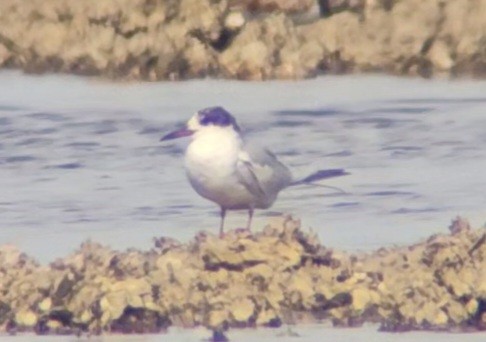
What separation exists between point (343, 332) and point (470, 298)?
1.76 ft

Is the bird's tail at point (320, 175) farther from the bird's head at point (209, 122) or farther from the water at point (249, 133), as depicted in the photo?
the bird's head at point (209, 122)

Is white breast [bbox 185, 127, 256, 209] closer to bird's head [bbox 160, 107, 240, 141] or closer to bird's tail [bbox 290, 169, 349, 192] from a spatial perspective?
bird's head [bbox 160, 107, 240, 141]

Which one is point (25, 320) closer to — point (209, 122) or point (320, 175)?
point (209, 122)

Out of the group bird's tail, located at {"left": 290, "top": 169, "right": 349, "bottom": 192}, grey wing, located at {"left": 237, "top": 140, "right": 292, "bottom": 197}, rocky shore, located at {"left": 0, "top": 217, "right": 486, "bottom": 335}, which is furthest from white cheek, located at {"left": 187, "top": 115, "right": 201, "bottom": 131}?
rocky shore, located at {"left": 0, "top": 217, "right": 486, "bottom": 335}

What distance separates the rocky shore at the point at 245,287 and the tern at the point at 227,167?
112 centimetres

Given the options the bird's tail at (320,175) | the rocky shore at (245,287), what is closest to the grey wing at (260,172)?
the bird's tail at (320,175)

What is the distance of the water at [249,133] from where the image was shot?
9.50m

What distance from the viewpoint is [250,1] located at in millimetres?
16594

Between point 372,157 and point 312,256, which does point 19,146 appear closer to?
point 372,157

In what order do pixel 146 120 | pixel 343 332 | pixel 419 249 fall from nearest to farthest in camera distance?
pixel 343 332 → pixel 419 249 → pixel 146 120

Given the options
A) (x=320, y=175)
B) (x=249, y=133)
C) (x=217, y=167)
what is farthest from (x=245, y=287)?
(x=249, y=133)

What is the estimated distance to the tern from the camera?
353 inches

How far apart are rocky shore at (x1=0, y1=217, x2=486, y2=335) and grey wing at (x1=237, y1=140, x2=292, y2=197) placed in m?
1.21

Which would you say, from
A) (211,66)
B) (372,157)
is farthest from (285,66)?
(372,157)
